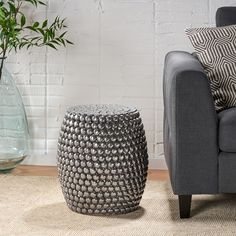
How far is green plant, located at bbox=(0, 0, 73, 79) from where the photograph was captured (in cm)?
356

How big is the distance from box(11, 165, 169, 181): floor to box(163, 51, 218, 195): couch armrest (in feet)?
2.68

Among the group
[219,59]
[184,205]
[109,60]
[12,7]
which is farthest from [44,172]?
[219,59]

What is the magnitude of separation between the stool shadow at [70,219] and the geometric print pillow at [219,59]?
59 cm

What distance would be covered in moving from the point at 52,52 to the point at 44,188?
0.80 metres

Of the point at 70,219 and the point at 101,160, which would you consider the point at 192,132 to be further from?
the point at 70,219

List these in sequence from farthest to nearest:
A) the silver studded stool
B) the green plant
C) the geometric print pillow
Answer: the green plant
the geometric print pillow
the silver studded stool

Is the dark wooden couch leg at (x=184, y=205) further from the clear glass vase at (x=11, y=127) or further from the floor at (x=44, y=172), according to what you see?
the clear glass vase at (x=11, y=127)

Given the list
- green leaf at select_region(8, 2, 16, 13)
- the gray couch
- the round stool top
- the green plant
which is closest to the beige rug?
the gray couch

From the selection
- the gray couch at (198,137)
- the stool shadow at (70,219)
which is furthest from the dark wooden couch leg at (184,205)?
the stool shadow at (70,219)

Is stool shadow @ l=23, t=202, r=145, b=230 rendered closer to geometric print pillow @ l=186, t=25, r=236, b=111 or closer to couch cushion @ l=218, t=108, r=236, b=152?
couch cushion @ l=218, t=108, r=236, b=152

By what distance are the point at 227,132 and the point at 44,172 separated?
4.32 feet

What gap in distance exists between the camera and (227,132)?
2.75 m

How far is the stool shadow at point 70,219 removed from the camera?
282 cm

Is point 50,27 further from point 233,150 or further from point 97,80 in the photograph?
point 233,150
